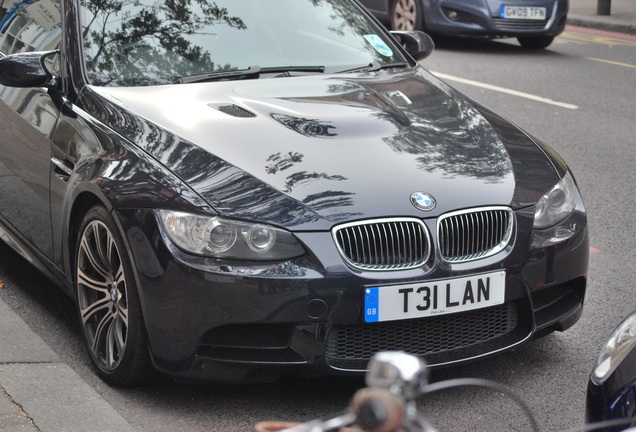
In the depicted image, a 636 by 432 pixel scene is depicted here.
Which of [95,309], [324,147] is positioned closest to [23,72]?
[95,309]

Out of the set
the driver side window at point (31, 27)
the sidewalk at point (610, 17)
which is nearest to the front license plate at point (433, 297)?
the driver side window at point (31, 27)

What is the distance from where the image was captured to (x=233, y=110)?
4652 millimetres

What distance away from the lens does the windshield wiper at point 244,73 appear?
499cm

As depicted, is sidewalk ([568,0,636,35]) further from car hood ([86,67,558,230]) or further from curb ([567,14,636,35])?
car hood ([86,67,558,230])

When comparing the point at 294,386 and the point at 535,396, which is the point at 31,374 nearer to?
the point at 294,386

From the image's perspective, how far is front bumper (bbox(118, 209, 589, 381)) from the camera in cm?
392

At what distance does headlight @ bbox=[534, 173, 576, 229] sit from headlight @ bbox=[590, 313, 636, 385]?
3.51ft

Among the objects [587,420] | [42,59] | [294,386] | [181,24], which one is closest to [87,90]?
[42,59]

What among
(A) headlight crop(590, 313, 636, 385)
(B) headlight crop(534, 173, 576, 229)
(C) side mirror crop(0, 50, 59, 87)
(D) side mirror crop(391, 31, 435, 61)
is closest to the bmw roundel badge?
(B) headlight crop(534, 173, 576, 229)

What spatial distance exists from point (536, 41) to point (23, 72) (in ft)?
34.9

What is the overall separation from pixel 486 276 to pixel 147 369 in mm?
1262

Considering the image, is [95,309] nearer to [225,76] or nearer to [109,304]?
[109,304]

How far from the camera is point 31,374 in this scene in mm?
4371

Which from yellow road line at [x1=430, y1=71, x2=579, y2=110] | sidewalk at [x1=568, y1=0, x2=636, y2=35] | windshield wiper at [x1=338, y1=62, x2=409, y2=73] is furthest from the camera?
sidewalk at [x1=568, y1=0, x2=636, y2=35]
